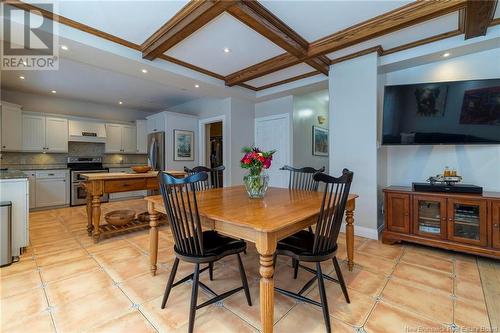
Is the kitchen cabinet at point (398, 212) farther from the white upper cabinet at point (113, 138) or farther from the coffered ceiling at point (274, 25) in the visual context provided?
the white upper cabinet at point (113, 138)

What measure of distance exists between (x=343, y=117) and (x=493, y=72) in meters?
1.76

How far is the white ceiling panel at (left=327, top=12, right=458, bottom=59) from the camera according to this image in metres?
2.37

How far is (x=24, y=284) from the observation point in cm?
193

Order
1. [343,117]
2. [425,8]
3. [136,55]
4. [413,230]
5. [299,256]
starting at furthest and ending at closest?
[343,117] < [136,55] < [413,230] < [425,8] < [299,256]

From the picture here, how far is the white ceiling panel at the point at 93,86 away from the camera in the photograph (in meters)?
3.83

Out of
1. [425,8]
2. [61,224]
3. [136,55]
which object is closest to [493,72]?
[425,8]

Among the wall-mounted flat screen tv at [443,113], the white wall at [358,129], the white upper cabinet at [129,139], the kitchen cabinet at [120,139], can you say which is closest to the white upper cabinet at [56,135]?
the kitchen cabinet at [120,139]

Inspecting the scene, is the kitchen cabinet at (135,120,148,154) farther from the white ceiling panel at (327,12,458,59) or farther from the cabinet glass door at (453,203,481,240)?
the cabinet glass door at (453,203,481,240)

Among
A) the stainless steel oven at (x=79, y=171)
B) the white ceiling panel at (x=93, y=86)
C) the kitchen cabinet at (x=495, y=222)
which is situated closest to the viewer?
the kitchen cabinet at (x=495, y=222)

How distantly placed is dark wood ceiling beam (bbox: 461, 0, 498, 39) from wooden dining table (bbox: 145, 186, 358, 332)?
2.10 meters

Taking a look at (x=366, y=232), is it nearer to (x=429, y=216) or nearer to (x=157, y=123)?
(x=429, y=216)

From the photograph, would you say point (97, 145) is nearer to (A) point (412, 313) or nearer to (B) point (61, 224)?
(B) point (61, 224)

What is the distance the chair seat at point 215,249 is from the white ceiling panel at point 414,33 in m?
2.88
